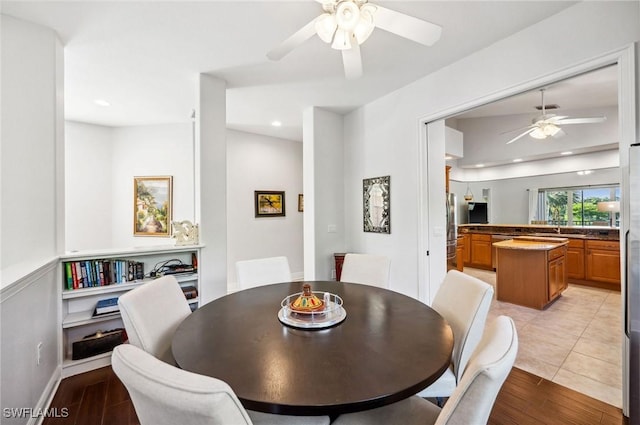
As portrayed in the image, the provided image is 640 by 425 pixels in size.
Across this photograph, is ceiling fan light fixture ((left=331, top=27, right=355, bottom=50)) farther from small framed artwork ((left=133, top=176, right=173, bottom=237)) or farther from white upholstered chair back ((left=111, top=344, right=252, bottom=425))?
small framed artwork ((left=133, top=176, right=173, bottom=237))

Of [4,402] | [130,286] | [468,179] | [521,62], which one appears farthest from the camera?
[468,179]

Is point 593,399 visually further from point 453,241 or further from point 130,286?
point 130,286

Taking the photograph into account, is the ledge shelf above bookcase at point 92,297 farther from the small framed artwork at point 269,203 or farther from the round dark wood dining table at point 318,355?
the small framed artwork at point 269,203

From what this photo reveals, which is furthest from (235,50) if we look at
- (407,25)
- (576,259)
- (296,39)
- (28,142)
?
(576,259)

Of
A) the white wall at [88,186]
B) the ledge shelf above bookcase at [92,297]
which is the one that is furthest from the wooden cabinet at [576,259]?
the white wall at [88,186]

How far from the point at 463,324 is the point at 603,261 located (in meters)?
4.92

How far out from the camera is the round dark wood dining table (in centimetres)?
85

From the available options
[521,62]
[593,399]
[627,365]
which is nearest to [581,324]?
[593,399]

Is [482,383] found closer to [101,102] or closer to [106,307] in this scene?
[106,307]

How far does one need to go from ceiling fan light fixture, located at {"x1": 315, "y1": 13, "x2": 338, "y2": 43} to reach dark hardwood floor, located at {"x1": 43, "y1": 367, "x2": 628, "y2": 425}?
2.50 meters

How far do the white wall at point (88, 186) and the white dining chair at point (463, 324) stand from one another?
4934 millimetres

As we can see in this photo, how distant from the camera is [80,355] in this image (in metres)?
2.26

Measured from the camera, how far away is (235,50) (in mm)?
2344

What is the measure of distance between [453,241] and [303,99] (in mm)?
3503
